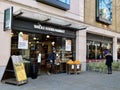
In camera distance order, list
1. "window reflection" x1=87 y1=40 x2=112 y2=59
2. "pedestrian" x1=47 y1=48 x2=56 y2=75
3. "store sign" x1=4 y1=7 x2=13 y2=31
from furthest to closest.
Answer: "window reflection" x1=87 y1=40 x2=112 y2=59 < "pedestrian" x1=47 y1=48 x2=56 y2=75 < "store sign" x1=4 y1=7 x2=13 y2=31

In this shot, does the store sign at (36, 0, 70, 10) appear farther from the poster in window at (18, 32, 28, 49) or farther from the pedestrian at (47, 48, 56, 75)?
the pedestrian at (47, 48, 56, 75)

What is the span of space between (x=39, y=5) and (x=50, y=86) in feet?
19.3

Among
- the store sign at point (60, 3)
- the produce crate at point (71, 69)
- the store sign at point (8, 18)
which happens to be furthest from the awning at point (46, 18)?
the produce crate at point (71, 69)

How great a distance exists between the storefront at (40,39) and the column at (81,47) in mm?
383

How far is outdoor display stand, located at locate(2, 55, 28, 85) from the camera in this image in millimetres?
11914

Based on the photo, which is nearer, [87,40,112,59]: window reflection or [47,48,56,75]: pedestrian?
[47,48,56,75]: pedestrian

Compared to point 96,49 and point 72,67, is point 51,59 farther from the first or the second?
point 96,49

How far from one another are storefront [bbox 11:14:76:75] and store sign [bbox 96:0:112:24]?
498cm

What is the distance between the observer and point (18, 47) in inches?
566

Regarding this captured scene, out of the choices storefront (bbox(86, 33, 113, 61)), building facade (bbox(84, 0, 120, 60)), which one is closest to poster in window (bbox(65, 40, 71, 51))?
building facade (bbox(84, 0, 120, 60))

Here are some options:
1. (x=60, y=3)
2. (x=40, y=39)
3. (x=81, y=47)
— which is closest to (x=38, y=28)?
(x=40, y=39)

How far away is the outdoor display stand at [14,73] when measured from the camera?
Answer: 39.1 ft

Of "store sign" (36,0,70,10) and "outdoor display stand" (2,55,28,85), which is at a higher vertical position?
"store sign" (36,0,70,10)

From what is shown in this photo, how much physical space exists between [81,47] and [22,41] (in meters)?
6.91
